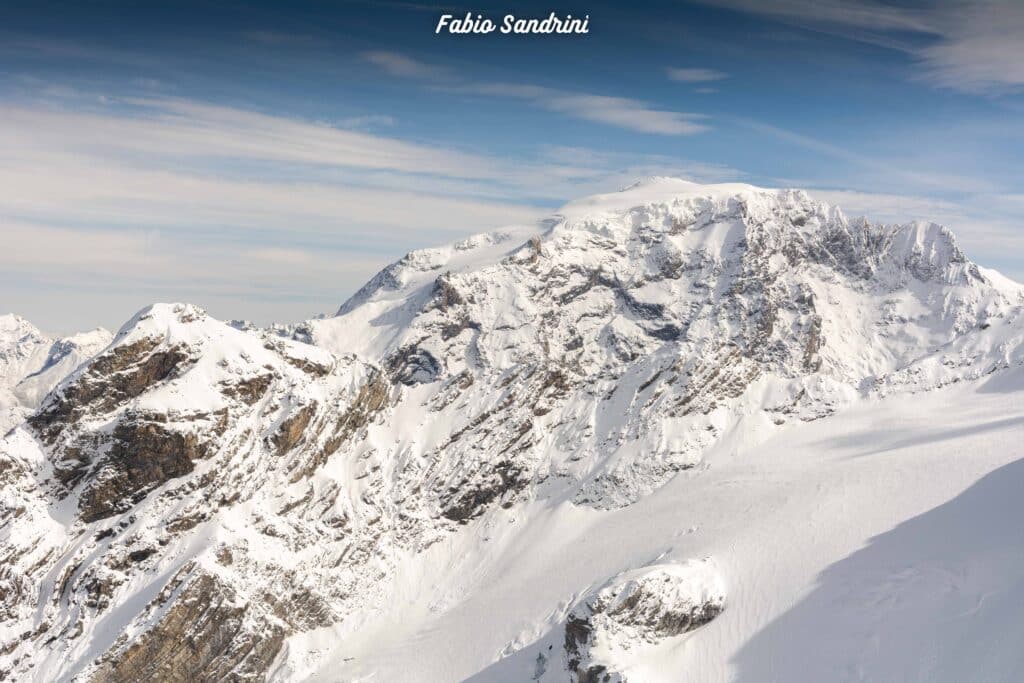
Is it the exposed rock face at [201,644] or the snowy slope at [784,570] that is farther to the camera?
the exposed rock face at [201,644]

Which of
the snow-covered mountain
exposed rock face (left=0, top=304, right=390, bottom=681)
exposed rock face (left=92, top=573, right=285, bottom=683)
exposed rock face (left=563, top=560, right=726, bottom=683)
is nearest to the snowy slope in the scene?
the snow-covered mountain

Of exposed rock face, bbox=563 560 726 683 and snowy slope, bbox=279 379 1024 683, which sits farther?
exposed rock face, bbox=563 560 726 683

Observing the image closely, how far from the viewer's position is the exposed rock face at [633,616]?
13125cm

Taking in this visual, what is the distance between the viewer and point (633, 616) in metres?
135

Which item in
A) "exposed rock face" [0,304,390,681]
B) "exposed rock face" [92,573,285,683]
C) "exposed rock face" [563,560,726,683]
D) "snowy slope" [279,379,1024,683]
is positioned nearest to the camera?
"snowy slope" [279,379,1024,683]

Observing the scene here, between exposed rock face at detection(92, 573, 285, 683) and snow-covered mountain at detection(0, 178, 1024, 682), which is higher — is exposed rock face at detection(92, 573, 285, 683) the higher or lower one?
the lower one

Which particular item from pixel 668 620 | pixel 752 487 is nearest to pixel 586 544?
pixel 752 487

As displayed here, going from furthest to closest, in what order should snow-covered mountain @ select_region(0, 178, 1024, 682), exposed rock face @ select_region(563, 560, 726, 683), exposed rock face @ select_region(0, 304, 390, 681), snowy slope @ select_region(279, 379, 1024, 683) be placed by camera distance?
1. exposed rock face @ select_region(0, 304, 390, 681)
2. snow-covered mountain @ select_region(0, 178, 1024, 682)
3. exposed rock face @ select_region(563, 560, 726, 683)
4. snowy slope @ select_region(279, 379, 1024, 683)

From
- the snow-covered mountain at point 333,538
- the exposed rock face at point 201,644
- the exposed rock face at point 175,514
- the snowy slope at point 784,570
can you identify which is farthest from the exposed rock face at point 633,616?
the exposed rock face at point 175,514

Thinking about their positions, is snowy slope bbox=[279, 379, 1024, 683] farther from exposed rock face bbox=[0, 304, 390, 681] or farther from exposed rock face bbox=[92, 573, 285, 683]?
exposed rock face bbox=[0, 304, 390, 681]

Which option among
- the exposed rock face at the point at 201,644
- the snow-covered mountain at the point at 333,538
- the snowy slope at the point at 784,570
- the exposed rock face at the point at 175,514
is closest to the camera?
the snowy slope at the point at 784,570

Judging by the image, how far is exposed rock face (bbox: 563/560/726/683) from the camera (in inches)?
5167

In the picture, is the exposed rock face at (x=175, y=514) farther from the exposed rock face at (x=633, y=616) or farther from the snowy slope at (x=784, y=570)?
the exposed rock face at (x=633, y=616)

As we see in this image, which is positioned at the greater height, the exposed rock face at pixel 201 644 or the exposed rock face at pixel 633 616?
the exposed rock face at pixel 633 616
